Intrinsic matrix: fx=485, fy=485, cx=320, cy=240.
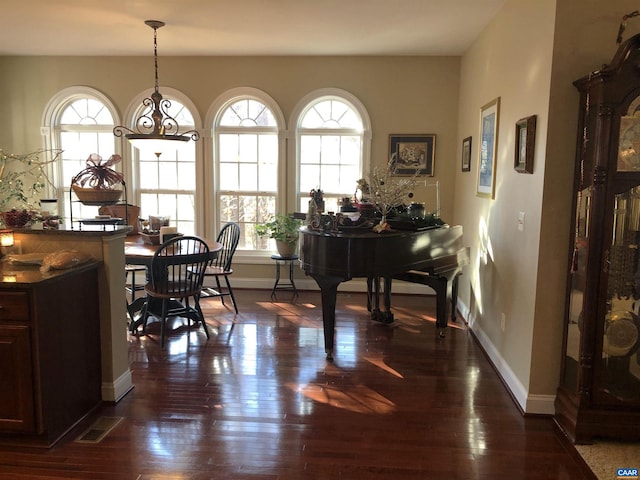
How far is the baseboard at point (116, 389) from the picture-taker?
312 centimetres

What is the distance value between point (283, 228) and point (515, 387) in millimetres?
3242

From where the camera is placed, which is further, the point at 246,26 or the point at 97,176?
the point at 246,26

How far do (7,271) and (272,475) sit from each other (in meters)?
1.83

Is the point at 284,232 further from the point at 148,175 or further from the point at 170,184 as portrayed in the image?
the point at 148,175

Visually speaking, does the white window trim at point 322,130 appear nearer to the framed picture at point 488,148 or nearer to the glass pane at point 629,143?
the framed picture at point 488,148

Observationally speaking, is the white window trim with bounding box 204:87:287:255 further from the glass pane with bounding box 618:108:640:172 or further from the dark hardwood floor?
the glass pane with bounding box 618:108:640:172

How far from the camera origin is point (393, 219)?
4.09m

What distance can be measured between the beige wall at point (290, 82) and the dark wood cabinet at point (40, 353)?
12.3 feet

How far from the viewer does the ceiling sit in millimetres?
4020

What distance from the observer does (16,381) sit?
8.29 feet

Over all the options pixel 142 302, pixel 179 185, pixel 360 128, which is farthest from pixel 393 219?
pixel 179 185

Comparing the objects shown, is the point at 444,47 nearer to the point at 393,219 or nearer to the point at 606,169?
the point at 393,219

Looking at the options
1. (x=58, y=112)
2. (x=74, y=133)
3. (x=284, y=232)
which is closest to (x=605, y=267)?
(x=284, y=232)

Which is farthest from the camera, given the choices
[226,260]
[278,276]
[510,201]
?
[278,276]
